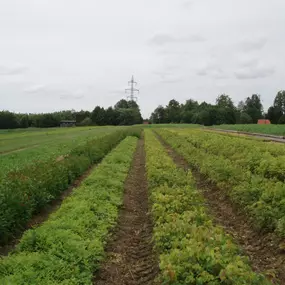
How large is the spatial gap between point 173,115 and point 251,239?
5351 inches

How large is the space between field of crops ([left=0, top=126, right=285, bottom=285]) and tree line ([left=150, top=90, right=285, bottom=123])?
9698cm

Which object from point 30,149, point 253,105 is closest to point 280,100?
point 253,105

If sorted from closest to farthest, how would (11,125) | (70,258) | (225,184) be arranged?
(70,258)
(225,184)
(11,125)

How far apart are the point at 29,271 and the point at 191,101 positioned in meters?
156

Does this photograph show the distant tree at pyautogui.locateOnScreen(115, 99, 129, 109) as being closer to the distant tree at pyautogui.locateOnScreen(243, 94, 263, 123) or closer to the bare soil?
the distant tree at pyautogui.locateOnScreen(243, 94, 263, 123)

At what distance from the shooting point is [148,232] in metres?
7.73

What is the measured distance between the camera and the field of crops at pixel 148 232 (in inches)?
189

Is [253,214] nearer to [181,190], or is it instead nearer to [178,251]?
[181,190]

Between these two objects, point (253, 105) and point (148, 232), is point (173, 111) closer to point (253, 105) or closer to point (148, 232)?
point (253, 105)

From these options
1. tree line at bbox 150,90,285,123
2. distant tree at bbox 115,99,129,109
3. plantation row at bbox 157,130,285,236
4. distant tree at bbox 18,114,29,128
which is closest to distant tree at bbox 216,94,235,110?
tree line at bbox 150,90,285,123

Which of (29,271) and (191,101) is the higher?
(191,101)

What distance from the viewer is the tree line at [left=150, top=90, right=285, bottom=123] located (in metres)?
116

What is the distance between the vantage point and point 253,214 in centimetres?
803

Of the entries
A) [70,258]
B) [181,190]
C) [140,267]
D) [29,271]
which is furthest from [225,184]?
[29,271]
